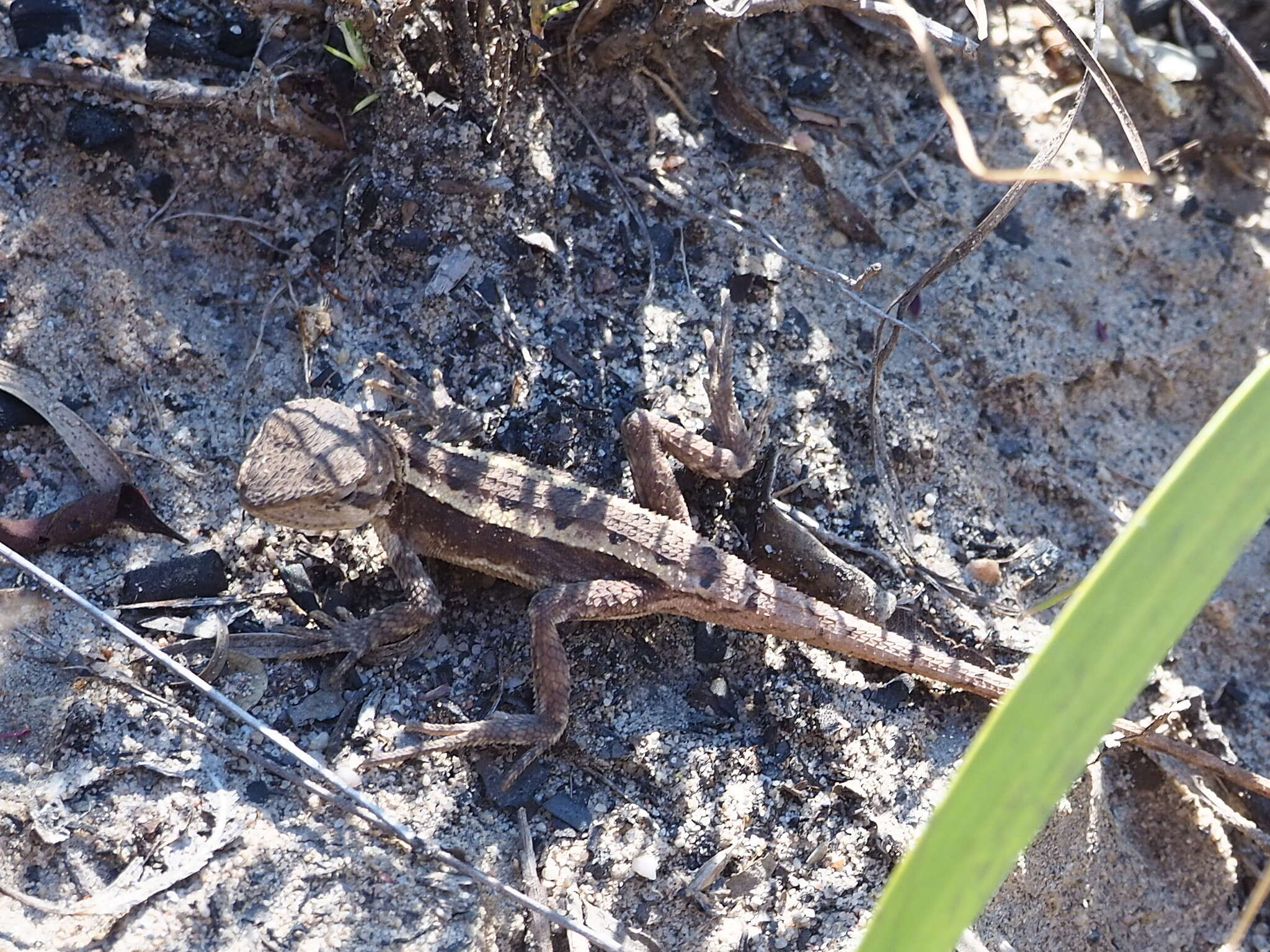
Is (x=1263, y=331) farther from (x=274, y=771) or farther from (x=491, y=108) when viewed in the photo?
(x=274, y=771)

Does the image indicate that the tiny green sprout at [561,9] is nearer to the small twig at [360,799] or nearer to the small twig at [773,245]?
the small twig at [773,245]


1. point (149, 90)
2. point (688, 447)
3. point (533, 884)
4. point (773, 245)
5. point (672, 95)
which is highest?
point (672, 95)

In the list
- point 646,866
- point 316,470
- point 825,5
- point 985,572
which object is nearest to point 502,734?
point 646,866

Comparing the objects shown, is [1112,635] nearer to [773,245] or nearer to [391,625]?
[391,625]

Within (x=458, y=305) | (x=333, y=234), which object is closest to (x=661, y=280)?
(x=458, y=305)

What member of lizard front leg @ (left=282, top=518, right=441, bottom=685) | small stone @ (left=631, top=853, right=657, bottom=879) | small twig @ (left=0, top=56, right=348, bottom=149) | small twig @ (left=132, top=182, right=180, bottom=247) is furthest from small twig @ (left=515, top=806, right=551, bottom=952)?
small twig @ (left=0, top=56, right=348, bottom=149)

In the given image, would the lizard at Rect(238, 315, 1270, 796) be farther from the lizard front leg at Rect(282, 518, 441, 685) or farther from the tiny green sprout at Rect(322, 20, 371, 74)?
the tiny green sprout at Rect(322, 20, 371, 74)
